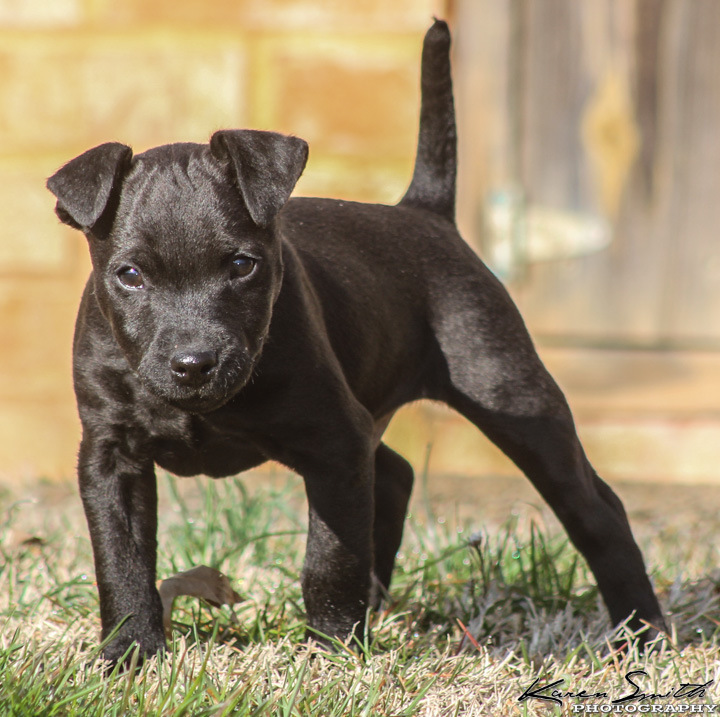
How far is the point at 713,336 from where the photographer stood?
5.67 metres

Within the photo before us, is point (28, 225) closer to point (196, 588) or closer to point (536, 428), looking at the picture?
point (196, 588)

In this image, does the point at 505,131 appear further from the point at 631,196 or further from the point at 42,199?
the point at 42,199

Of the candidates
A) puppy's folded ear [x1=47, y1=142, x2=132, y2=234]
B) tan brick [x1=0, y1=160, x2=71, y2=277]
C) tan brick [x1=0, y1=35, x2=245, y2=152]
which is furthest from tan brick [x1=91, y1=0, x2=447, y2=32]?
puppy's folded ear [x1=47, y1=142, x2=132, y2=234]

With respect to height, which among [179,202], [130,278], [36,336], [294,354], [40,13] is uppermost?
[40,13]

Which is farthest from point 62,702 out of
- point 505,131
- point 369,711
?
point 505,131

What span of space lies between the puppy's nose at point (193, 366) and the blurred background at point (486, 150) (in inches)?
124

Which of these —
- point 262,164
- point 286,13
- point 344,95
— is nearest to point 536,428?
point 262,164

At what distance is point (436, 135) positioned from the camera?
10.8ft

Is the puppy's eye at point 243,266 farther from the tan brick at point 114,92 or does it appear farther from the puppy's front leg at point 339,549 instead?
the tan brick at point 114,92

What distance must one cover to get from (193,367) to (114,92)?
3.53m

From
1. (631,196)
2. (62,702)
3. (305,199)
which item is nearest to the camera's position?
(62,702)

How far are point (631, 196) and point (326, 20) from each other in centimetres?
173

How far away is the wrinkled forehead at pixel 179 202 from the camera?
7.98ft
